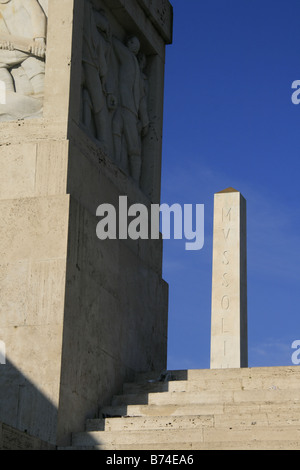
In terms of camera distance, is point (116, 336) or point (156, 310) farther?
point (156, 310)

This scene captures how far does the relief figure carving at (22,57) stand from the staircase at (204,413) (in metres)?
3.92

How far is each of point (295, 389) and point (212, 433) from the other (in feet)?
5.02

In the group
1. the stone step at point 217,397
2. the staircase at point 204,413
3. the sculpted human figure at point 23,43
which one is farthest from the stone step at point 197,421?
the sculpted human figure at point 23,43

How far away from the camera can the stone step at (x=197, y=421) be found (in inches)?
477

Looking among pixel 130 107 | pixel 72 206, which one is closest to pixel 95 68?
pixel 130 107

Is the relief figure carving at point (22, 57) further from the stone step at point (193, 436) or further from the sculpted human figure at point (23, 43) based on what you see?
the stone step at point (193, 436)

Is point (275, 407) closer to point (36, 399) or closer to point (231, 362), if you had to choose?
point (36, 399)

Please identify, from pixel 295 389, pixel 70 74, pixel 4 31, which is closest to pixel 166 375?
pixel 295 389

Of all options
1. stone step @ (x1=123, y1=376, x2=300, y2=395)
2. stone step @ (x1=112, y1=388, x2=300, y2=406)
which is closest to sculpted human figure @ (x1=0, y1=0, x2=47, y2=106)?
stone step @ (x1=123, y1=376, x2=300, y2=395)

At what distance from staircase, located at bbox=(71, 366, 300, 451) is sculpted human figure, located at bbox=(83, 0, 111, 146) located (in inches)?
143

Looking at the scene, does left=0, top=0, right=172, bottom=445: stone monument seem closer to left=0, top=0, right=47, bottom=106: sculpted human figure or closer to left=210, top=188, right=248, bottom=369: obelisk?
left=0, top=0, right=47, bottom=106: sculpted human figure

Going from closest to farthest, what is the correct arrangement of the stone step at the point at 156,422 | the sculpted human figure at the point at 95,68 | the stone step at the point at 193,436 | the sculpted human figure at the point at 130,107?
the stone step at the point at 193,436
the stone step at the point at 156,422
the sculpted human figure at the point at 95,68
the sculpted human figure at the point at 130,107

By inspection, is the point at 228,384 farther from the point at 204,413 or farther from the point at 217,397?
the point at 204,413
